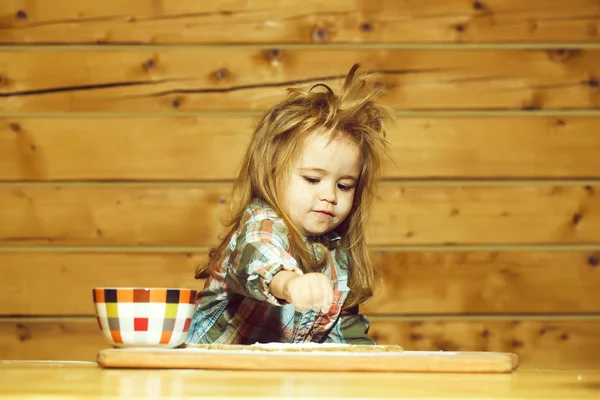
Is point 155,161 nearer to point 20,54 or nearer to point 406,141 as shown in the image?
point 20,54

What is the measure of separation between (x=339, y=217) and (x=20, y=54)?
3.90ft

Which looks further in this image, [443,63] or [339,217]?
[443,63]

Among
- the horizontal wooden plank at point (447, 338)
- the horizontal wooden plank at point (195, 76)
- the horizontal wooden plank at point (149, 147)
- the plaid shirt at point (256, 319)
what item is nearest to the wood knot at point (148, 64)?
the horizontal wooden plank at point (195, 76)

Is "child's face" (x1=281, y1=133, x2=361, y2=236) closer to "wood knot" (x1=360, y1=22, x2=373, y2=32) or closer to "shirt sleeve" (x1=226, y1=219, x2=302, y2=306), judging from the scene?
"shirt sleeve" (x1=226, y1=219, x2=302, y2=306)

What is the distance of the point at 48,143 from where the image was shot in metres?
2.44

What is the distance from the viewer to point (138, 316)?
1063 millimetres

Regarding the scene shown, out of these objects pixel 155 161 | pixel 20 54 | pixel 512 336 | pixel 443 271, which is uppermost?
pixel 20 54

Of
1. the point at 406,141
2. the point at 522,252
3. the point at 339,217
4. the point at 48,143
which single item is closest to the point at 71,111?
the point at 48,143

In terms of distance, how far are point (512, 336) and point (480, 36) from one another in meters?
0.81

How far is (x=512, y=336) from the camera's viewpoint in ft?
8.17

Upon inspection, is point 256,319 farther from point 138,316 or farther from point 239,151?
point 239,151

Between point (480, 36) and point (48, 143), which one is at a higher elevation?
point (480, 36)

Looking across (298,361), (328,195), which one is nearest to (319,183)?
(328,195)

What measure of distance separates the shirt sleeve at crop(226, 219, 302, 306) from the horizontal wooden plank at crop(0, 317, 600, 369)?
0.98 meters
